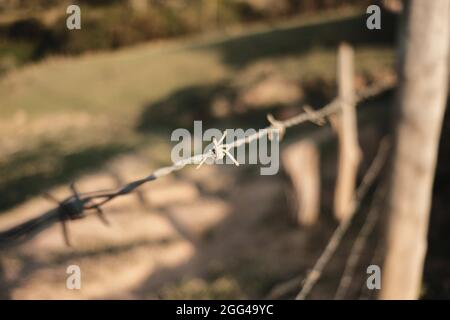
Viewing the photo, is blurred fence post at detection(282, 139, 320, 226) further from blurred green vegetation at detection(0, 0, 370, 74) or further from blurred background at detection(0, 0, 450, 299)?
blurred green vegetation at detection(0, 0, 370, 74)

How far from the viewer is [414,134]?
9.17ft

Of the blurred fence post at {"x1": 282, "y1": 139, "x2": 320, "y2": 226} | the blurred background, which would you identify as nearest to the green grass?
the blurred background

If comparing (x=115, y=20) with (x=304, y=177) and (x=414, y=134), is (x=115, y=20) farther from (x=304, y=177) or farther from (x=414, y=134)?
(x=414, y=134)

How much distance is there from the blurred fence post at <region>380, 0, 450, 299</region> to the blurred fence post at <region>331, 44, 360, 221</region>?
3168 mm

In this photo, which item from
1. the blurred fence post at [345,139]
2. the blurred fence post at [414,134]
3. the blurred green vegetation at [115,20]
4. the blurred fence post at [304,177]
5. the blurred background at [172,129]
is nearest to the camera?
the blurred fence post at [414,134]

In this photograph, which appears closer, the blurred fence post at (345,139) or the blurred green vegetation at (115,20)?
the blurred fence post at (345,139)

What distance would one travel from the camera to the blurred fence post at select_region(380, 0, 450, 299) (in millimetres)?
2617

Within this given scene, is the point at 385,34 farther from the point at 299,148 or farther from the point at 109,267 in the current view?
the point at 109,267

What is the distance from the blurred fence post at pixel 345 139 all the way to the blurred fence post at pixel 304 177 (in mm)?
356

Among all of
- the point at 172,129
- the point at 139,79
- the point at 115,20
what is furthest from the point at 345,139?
the point at 115,20

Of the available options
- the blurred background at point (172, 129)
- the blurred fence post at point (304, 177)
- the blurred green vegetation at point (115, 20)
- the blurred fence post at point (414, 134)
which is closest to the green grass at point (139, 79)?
the blurred background at point (172, 129)

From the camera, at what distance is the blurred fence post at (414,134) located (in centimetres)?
262

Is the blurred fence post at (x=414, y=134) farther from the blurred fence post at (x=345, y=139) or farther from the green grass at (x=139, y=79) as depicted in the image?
the green grass at (x=139, y=79)

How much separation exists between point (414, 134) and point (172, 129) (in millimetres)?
10445
